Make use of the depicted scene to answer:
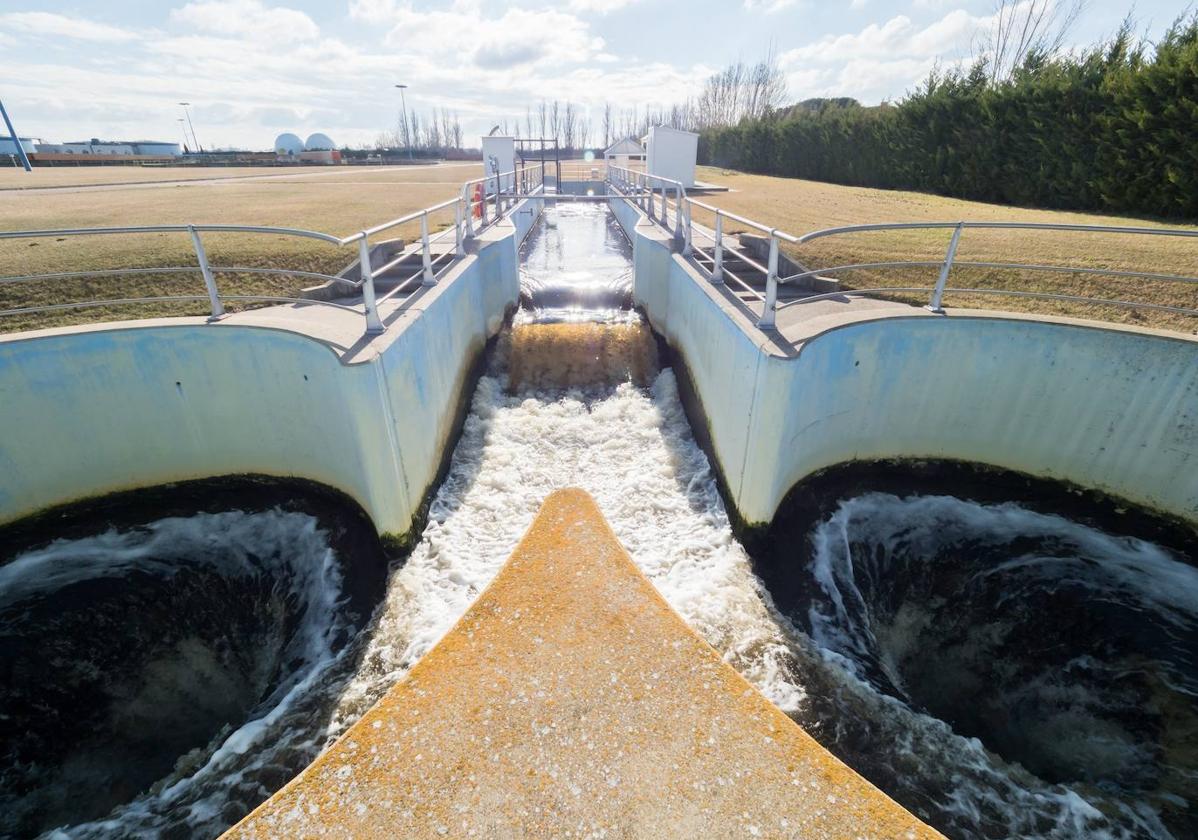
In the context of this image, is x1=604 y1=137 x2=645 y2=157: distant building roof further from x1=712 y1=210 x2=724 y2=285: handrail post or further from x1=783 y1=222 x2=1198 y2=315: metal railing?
x1=783 y1=222 x2=1198 y2=315: metal railing

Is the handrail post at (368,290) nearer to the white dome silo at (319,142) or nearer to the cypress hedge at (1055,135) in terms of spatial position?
the cypress hedge at (1055,135)

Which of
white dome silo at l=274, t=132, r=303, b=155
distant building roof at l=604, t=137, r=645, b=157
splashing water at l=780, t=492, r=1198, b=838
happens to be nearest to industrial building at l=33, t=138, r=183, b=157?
white dome silo at l=274, t=132, r=303, b=155

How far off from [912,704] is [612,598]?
2.58 meters

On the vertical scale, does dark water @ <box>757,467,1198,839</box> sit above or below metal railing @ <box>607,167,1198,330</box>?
below

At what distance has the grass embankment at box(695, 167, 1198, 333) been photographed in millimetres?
7820

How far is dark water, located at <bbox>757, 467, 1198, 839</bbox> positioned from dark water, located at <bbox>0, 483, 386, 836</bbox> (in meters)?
4.09

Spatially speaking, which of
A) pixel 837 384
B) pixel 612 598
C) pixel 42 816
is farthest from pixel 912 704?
pixel 42 816

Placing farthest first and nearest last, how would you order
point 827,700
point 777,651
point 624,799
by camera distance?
point 777,651 → point 827,700 → point 624,799

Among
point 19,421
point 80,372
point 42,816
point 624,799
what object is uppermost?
point 80,372

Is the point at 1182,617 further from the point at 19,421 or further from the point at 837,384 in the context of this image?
the point at 19,421

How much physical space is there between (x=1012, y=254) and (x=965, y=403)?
18.6 feet

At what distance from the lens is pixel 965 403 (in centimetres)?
684

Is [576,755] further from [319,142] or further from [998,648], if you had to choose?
[319,142]

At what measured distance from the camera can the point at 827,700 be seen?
14.0ft
